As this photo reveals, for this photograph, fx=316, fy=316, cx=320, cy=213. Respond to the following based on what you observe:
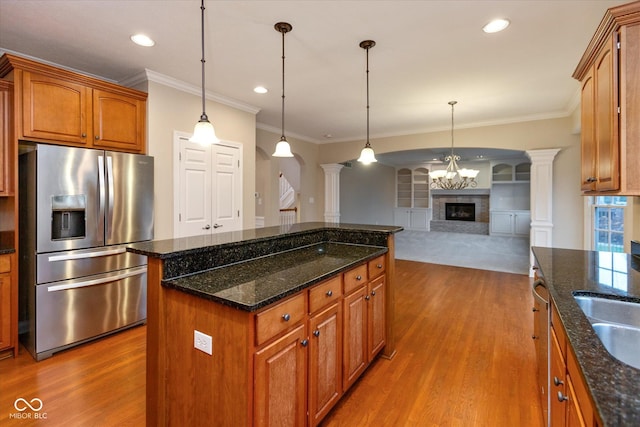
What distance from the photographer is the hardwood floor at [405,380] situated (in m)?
1.94

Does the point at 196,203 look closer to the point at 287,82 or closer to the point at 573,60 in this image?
the point at 287,82

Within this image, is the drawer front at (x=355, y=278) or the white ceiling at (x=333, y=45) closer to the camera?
the drawer front at (x=355, y=278)

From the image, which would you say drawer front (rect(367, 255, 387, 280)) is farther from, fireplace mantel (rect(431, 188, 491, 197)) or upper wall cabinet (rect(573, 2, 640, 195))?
fireplace mantel (rect(431, 188, 491, 197))

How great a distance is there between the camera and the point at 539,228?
506 centimetres

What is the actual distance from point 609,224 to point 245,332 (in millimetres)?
4889

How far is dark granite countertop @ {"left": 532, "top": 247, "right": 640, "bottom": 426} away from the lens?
732 mm

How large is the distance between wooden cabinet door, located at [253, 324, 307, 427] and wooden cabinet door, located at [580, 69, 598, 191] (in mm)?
2087

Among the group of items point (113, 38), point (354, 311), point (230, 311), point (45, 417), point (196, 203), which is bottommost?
point (45, 417)

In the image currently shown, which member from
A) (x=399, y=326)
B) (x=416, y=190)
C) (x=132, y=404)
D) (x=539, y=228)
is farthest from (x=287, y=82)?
(x=416, y=190)

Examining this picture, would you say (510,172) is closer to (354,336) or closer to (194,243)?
(354,336)

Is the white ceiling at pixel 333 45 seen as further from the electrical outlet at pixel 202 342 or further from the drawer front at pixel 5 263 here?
the electrical outlet at pixel 202 342

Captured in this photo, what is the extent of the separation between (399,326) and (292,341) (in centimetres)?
206

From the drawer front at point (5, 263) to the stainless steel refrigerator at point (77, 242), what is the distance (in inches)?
4.4

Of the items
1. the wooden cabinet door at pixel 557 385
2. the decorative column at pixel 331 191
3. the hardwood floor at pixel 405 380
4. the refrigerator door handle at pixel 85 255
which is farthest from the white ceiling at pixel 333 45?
the decorative column at pixel 331 191
